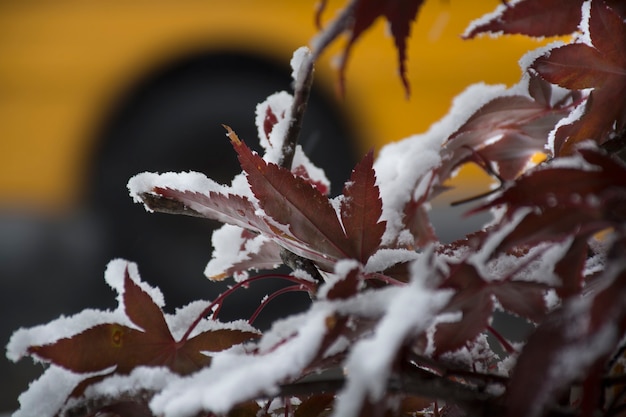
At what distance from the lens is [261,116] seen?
616mm

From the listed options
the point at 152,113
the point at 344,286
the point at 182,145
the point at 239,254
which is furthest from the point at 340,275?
the point at 152,113

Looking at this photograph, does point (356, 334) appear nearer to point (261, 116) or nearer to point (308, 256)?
point (308, 256)

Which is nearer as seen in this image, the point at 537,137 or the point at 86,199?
the point at 537,137

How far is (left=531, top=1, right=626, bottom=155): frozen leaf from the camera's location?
439 mm

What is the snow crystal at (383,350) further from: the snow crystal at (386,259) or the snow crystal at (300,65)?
the snow crystal at (300,65)

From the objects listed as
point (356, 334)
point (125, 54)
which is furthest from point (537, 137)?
point (125, 54)

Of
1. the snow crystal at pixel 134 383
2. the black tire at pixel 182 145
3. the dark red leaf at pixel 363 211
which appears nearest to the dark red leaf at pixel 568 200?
the dark red leaf at pixel 363 211

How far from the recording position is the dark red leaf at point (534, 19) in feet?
1.47

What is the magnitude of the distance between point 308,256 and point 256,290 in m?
2.30

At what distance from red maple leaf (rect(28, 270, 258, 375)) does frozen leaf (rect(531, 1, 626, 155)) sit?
0.25 metres

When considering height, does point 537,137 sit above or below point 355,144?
below

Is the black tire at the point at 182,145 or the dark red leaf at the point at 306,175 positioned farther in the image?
the black tire at the point at 182,145

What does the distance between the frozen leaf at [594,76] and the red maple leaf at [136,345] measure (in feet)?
0.82

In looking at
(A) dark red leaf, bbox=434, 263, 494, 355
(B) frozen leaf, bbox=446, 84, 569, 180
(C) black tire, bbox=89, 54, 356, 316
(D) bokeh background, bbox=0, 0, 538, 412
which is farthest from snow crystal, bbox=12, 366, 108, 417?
(C) black tire, bbox=89, 54, 356, 316
